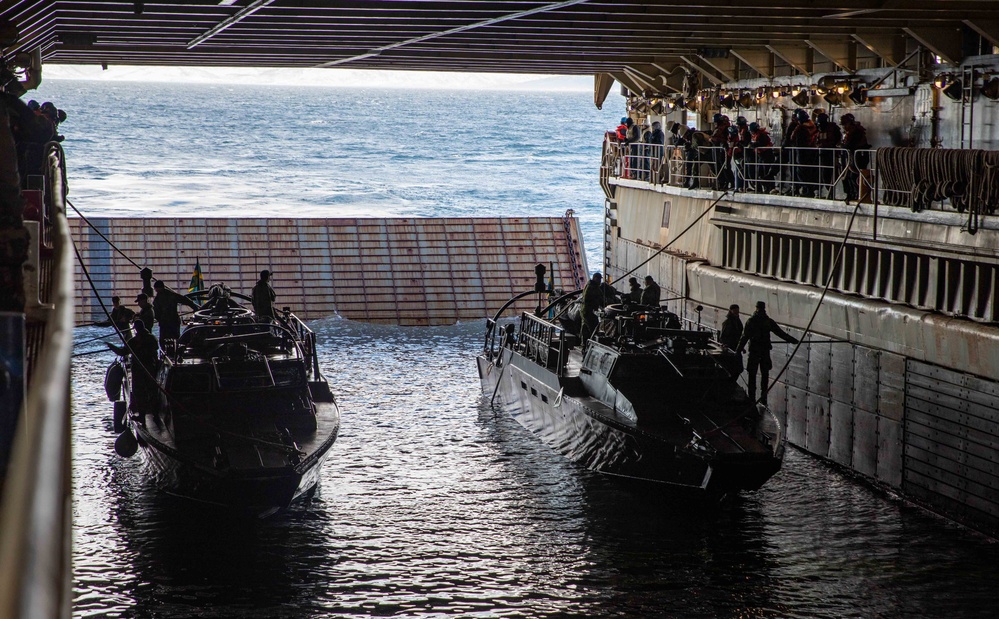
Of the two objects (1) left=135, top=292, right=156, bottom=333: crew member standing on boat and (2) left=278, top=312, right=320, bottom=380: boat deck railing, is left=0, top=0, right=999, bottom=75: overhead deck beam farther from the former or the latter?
(2) left=278, top=312, right=320, bottom=380: boat deck railing

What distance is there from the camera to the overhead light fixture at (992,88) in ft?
52.3

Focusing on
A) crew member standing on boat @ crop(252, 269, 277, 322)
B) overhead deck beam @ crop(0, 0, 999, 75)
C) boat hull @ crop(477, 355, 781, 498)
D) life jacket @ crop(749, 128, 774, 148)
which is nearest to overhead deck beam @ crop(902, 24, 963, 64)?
overhead deck beam @ crop(0, 0, 999, 75)

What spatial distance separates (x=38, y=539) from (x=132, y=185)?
78.4 meters

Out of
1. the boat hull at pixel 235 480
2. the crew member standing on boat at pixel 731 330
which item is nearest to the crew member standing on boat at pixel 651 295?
the crew member standing on boat at pixel 731 330

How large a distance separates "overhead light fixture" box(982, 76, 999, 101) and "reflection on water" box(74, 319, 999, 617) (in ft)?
21.3

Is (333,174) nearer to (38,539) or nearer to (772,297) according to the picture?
(772,297)

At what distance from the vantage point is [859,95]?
1984 cm

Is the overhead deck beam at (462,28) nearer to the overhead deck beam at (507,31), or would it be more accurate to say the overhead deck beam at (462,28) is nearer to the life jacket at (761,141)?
the overhead deck beam at (507,31)

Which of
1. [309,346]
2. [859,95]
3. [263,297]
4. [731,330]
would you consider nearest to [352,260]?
[263,297]

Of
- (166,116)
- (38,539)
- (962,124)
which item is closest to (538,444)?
(962,124)

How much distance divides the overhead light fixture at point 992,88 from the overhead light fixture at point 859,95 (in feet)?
12.2

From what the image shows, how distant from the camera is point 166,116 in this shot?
11681 cm

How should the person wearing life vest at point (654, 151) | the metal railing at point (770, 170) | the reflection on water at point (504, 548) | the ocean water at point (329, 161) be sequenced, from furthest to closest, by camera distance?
the ocean water at point (329, 161) < the person wearing life vest at point (654, 151) < the metal railing at point (770, 170) < the reflection on water at point (504, 548)

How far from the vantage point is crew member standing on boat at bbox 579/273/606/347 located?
67.3ft
